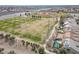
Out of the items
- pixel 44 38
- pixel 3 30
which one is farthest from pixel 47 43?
pixel 3 30

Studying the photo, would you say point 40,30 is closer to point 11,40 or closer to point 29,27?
point 29,27

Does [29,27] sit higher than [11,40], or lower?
higher

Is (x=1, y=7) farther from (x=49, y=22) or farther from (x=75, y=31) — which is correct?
(x=75, y=31)

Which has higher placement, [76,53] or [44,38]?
[44,38]

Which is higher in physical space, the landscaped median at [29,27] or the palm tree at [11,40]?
the landscaped median at [29,27]

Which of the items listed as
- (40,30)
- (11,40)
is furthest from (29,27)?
(11,40)

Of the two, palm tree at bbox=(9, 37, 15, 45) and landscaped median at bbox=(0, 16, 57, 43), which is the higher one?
landscaped median at bbox=(0, 16, 57, 43)
